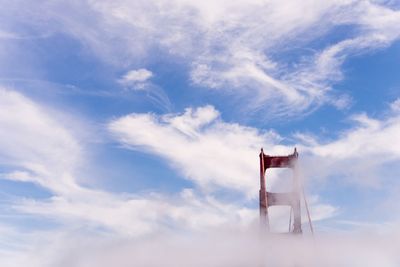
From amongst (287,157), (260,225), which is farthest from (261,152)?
(260,225)

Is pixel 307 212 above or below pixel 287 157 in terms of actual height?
below

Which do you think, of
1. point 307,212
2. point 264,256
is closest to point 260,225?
point 264,256

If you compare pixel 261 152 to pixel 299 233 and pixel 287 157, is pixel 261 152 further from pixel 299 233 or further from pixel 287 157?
pixel 299 233

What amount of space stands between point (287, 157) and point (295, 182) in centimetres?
375

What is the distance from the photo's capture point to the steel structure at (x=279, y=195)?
63312 mm

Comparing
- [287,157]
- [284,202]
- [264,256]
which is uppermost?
[287,157]

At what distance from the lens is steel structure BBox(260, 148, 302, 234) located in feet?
208

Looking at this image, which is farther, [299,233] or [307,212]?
[307,212]

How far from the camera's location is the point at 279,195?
66125mm

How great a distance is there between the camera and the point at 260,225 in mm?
63000

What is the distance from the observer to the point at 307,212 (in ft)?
228

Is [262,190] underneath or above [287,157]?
underneath

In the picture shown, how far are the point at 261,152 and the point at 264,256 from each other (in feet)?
46.0

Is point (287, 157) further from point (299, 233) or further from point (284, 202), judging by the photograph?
point (299, 233)
